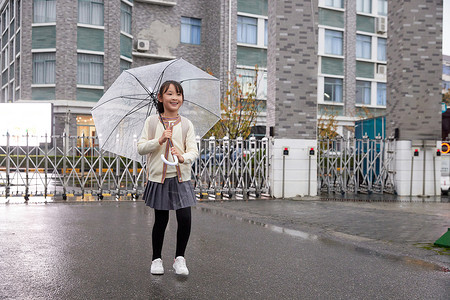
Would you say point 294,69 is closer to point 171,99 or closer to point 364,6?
point 171,99

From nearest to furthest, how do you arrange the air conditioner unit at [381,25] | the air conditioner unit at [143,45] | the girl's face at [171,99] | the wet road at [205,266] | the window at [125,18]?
the wet road at [205,266] < the girl's face at [171,99] < the window at [125,18] < the air conditioner unit at [143,45] < the air conditioner unit at [381,25]

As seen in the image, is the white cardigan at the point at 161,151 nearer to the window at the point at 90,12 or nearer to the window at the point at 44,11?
the window at the point at 90,12

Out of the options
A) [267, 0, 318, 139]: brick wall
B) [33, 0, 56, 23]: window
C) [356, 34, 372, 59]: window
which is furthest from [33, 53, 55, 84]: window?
[356, 34, 372, 59]: window

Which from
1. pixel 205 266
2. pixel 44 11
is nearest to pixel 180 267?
pixel 205 266

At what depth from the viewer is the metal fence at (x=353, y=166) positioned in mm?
14797

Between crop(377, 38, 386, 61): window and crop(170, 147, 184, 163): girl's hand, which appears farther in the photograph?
crop(377, 38, 386, 61): window

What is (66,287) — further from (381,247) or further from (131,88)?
(381,247)

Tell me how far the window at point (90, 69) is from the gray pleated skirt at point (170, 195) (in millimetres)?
26279

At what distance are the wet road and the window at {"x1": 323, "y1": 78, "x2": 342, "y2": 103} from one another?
30.8m

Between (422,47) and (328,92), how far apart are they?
23609 millimetres

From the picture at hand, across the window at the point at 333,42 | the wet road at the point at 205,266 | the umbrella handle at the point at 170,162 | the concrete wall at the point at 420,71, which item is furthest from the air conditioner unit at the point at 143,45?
the umbrella handle at the point at 170,162

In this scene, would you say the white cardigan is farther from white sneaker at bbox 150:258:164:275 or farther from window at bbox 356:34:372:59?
→ window at bbox 356:34:372:59

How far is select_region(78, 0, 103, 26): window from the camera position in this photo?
2973cm

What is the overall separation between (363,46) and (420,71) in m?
26.6
